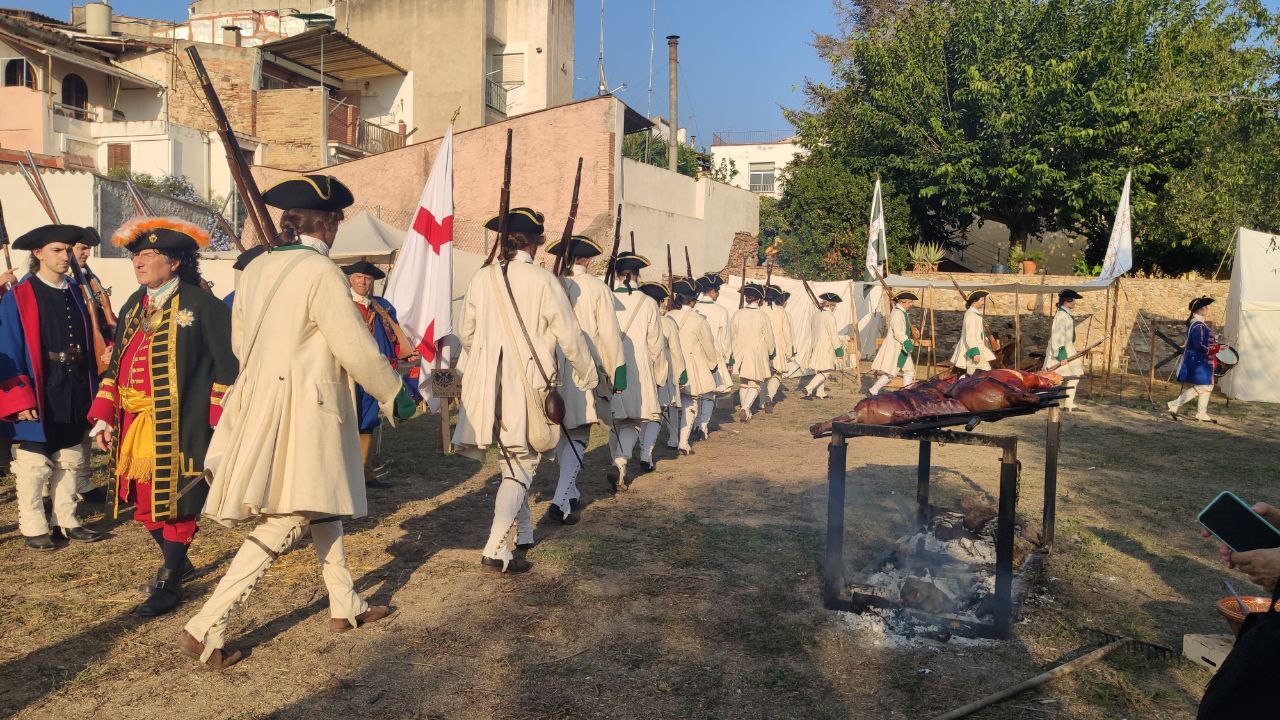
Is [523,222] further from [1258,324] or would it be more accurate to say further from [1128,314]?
[1128,314]

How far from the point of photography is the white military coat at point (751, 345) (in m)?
13.1

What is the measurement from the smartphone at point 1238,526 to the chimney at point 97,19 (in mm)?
35813

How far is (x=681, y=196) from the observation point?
25344 millimetres

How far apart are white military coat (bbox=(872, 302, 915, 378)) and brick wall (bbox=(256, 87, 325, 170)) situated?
19.8m

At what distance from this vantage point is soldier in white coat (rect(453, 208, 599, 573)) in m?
5.50

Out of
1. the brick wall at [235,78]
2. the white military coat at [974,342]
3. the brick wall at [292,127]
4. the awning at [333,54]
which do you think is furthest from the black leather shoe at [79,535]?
the brick wall at [235,78]

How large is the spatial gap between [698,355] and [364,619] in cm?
651

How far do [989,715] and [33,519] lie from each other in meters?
5.92

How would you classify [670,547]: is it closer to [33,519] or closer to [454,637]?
[454,637]

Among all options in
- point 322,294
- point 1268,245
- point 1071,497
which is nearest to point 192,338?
point 322,294

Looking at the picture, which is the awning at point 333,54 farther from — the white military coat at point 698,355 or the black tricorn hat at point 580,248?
the black tricorn hat at point 580,248

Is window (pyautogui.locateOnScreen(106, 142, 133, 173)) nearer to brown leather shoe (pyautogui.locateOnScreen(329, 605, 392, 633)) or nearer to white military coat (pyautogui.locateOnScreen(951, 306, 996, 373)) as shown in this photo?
white military coat (pyautogui.locateOnScreen(951, 306, 996, 373))

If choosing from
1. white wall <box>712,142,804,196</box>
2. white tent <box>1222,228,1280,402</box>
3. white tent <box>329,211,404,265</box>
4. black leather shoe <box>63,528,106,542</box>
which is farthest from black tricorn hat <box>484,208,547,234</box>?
white wall <box>712,142,804,196</box>

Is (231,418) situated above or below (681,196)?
below
